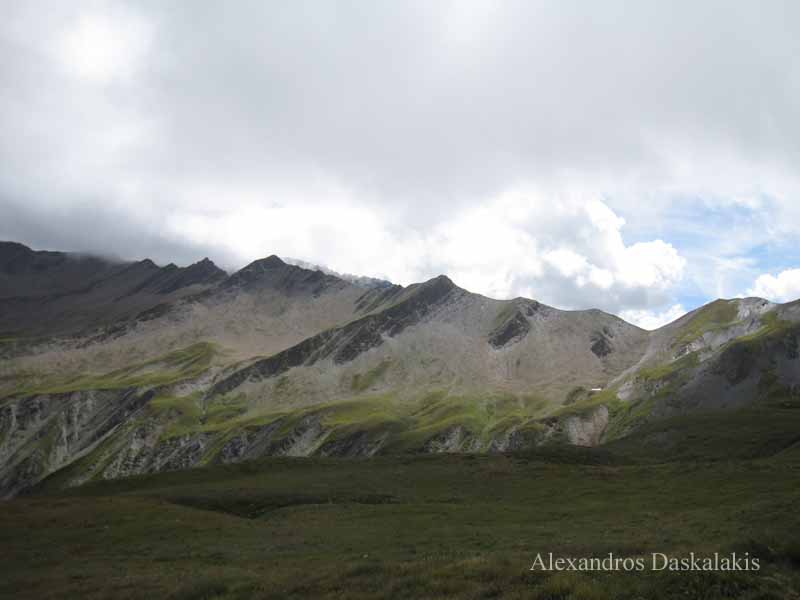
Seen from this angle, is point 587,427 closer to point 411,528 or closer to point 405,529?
point 411,528

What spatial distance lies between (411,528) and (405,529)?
1.94ft

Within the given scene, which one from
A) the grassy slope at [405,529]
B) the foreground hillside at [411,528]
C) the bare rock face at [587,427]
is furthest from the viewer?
the bare rock face at [587,427]

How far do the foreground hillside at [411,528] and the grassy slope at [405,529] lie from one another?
13cm

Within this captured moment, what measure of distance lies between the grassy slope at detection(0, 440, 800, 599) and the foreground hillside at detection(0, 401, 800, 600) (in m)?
0.13

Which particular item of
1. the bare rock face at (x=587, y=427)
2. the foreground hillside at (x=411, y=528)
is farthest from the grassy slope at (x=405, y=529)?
the bare rock face at (x=587, y=427)

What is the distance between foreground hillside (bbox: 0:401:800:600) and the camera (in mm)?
18016

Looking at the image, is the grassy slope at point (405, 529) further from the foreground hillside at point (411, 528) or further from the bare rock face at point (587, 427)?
the bare rock face at point (587, 427)

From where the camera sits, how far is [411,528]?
39.8 m

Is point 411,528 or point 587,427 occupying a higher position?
point 411,528

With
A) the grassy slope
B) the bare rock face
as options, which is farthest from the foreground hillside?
the bare rock face

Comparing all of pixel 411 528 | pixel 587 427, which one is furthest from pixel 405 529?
pixel 587 427

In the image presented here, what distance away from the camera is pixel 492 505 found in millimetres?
50031

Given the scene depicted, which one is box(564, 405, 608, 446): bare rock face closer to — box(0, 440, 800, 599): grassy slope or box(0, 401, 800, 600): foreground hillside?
box(0, 401, 800, 600): foreground hillside

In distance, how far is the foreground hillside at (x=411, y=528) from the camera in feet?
59.1
